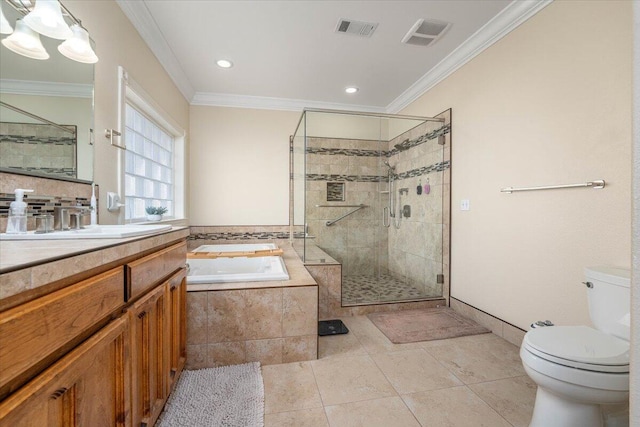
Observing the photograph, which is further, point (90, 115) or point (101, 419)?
point (90, 115)

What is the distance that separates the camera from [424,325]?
2.48 meters

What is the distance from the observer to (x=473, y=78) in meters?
2.55

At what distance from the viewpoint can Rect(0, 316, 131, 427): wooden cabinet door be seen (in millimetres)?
534

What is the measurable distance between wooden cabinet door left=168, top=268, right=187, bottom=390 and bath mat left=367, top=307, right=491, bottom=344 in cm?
149

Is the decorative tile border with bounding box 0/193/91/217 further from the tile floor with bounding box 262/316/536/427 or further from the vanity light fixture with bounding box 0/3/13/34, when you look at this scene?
the tile floor with bounding box 262/316/536/427

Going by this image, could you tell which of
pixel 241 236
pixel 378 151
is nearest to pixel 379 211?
pixel 378 151

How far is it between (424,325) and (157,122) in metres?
3.18

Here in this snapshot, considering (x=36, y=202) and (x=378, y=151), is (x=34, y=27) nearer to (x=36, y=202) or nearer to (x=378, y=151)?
(x=36, y=202)

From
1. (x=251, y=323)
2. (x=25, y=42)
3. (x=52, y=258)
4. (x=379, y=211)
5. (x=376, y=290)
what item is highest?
(x=25, y=42)

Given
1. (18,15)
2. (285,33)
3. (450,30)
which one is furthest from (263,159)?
(18,15)

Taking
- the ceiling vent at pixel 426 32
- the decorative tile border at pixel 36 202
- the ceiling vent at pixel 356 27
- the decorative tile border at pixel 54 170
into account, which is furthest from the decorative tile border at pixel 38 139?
the ceiling vent at pixel 426 32

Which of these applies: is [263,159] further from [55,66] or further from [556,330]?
[556,330]

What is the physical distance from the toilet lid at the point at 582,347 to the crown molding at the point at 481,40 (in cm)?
206

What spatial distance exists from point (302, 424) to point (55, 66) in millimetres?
2070
